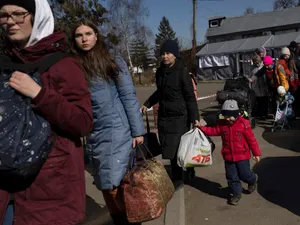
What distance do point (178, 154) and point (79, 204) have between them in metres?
2.89

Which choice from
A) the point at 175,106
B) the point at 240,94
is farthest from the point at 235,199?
the point at 240,94

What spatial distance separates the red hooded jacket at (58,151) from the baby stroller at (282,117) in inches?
291

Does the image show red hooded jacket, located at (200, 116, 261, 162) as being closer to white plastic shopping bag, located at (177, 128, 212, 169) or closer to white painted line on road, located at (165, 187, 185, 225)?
white plastic shopping bag, located at (177, 128, 212, 169)

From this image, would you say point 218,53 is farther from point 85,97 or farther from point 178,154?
point 85,97

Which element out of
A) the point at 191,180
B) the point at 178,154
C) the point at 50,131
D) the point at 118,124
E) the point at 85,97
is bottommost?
the point at 191,180

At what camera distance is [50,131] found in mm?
1938

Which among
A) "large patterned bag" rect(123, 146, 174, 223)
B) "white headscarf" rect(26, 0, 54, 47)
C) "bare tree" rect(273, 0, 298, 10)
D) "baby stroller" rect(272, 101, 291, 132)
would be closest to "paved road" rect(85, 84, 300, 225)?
"large patterned bag" rect(123, 146, 174, 223)

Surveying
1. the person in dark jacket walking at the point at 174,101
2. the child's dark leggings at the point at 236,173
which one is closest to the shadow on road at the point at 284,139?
the child's dark leggings at the point at 236,173

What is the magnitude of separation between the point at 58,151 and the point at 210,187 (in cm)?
393

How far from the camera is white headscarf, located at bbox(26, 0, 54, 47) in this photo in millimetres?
1976

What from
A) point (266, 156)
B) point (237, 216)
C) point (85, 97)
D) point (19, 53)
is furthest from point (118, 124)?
point (266, 156)

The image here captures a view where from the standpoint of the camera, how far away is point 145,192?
317 centimetres

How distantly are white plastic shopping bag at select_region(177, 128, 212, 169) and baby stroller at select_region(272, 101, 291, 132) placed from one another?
4.41 meters

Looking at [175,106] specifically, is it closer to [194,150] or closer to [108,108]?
[194,150]
